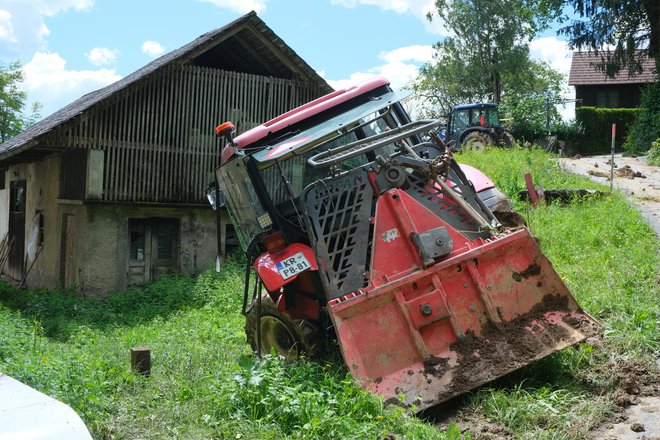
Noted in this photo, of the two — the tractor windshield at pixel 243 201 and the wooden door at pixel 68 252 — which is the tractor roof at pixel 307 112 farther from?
the wooden door at pixel 68 252

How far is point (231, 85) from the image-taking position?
55.4 feet

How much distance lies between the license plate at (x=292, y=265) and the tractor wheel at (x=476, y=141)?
1777 centimetres

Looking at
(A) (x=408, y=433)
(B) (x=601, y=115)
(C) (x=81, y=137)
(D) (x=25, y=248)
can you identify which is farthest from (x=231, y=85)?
(B) (x=601, y=115)

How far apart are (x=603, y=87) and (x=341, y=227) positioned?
38329mm

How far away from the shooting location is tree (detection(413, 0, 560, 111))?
1673 inches

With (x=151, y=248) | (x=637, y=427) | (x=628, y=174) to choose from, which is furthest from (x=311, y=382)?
(x=628, y=174)

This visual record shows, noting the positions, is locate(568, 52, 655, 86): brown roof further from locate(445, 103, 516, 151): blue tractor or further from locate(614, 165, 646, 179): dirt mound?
locate(614, 165, 646, 179): dirt mound

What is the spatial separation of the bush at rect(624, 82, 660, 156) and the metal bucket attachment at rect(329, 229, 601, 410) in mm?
23553

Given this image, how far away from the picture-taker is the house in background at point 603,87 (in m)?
38.8

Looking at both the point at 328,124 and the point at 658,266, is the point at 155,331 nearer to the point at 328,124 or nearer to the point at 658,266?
the point at 328,124

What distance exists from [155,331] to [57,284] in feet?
20.9

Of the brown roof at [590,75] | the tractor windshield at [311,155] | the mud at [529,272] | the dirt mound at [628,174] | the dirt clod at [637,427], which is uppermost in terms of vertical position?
the brown roof at [590,75]

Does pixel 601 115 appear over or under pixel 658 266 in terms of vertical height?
over

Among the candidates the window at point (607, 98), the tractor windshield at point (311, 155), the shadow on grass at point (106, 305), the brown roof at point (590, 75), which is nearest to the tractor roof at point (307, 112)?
the tractor windshield at point (311, 155)
